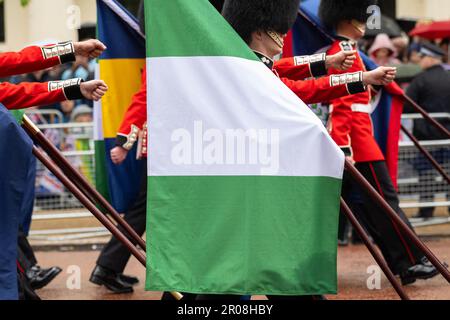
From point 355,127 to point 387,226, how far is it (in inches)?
28.0

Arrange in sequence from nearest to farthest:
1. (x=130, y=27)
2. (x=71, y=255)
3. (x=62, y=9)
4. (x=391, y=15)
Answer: (x=130, y=27), (x=71, y=255), (x=62, y=9), (x=391, y=15)

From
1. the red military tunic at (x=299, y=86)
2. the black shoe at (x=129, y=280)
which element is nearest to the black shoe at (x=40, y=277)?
the black shoe at (x=129, y=280)

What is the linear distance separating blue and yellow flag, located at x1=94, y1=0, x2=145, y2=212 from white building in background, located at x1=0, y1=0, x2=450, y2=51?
10073mm

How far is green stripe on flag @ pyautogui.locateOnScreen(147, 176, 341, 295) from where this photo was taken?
4230 mm

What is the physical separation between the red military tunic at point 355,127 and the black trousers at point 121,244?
1.30m

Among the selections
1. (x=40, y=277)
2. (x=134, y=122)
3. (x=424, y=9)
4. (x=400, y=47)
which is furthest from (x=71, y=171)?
(x=424, y=9)

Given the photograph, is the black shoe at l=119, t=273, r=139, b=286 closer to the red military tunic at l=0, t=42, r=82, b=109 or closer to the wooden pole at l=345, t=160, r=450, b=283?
the red military tunic at l=0, t=42, r=82, b=109

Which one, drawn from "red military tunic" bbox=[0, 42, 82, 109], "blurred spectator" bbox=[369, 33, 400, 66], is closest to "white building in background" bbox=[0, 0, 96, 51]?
"blurred spectator" bbox=[369, 33, 400, 66]

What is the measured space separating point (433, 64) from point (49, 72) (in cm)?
538

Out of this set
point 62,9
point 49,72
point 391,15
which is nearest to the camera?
point 49,72

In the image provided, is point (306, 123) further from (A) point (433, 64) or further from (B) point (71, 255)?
(A) point (433, 64)

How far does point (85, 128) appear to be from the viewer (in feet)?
37.6

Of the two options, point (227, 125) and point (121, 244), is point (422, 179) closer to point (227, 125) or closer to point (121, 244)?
point (121, 244)
